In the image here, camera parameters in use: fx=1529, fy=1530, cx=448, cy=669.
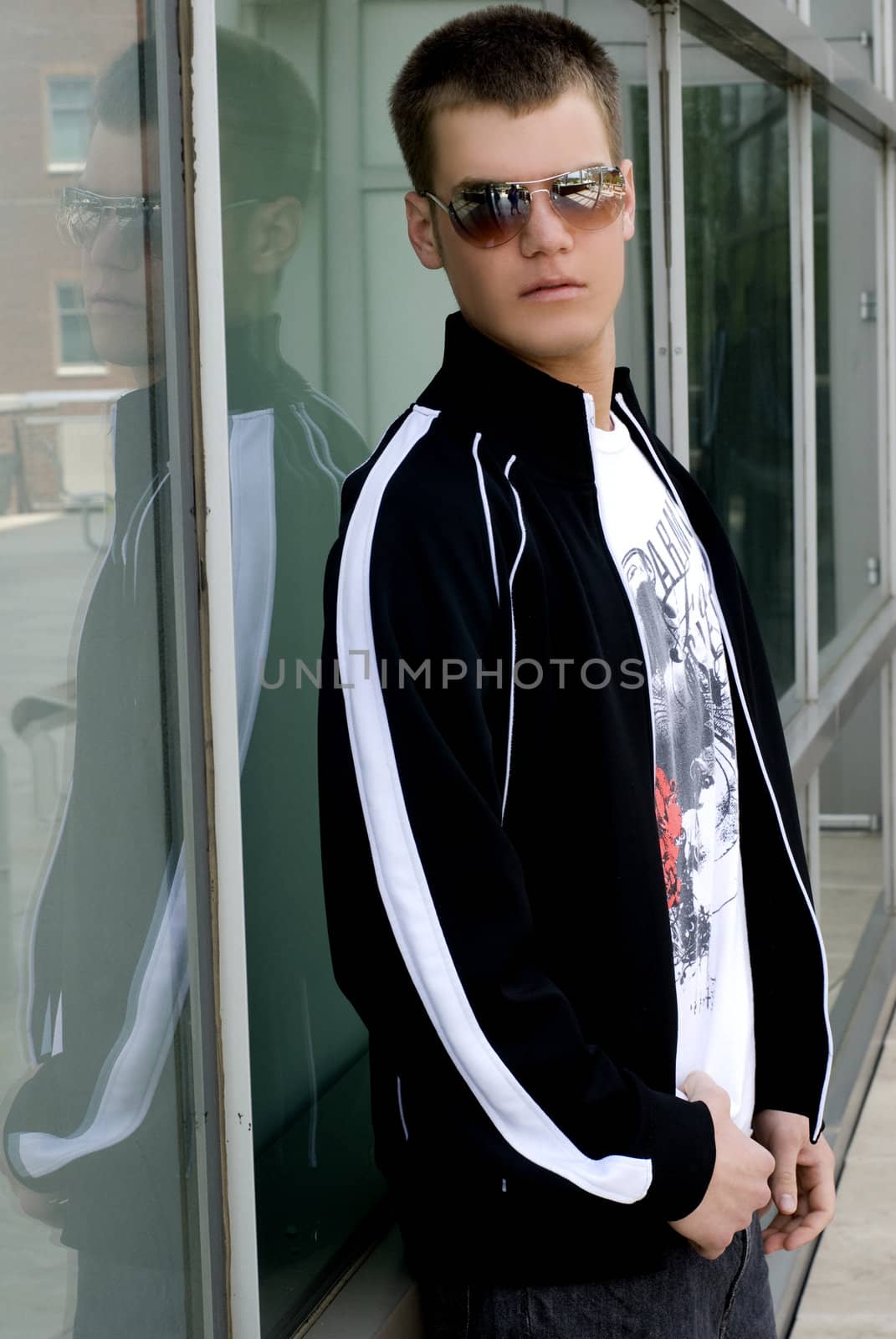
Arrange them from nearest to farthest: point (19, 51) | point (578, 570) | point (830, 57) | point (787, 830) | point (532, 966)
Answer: point (19, 51) → point (532, 966) → point (578, 570) → point (787, 830) → point (830, 57)

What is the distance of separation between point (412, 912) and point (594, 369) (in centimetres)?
61

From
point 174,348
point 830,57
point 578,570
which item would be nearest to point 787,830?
point 578,570

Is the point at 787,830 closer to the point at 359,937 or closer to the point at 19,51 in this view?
the point at 359,937

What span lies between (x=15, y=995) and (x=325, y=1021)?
0.66 metres

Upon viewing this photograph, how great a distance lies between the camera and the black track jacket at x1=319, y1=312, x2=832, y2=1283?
125cm

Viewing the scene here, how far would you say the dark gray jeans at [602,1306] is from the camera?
1.44 meters

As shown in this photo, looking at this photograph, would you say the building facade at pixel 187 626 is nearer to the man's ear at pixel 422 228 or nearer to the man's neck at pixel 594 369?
the man's ear at pixel 422 228

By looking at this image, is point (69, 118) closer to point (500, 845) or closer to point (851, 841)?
point (500, 845)

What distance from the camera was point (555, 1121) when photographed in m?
1.28

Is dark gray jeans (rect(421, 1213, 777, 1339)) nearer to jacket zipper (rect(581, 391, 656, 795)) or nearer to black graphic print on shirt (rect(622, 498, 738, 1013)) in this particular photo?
black graphic print on shirt (rect(622, 498, 738, 1013))

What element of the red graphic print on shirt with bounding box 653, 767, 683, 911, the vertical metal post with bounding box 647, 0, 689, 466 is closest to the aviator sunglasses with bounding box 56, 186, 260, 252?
the red graphic print on shirt with bounding box 653, 767, 683, 911

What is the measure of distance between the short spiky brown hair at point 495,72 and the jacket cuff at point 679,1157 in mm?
894

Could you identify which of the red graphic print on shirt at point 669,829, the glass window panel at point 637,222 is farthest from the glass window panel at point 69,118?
the glass window panel at point 637,222

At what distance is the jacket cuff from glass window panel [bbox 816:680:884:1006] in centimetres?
341
